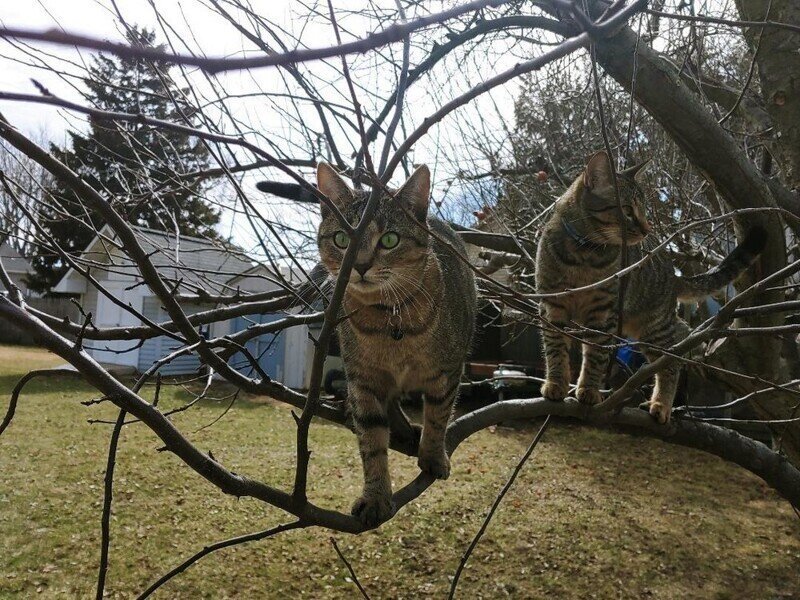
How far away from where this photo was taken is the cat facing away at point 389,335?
2.01 metres

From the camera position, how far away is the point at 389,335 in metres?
2.16

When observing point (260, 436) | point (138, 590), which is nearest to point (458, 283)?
point (138, 590)

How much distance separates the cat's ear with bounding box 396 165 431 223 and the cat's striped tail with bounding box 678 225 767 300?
5.85 feet

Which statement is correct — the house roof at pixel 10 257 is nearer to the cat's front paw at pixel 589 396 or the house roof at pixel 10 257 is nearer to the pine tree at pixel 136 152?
the pine tree at pixel 136 152

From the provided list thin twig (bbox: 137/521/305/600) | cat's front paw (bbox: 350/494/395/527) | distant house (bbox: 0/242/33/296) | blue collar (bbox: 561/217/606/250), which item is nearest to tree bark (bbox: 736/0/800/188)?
blue collar (bbox: 561/217/606/250)

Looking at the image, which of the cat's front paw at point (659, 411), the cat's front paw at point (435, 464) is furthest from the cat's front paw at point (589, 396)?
the cat's front paw at point (435, 464)

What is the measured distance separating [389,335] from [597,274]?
1351mm

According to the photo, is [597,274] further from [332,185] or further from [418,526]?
[418,526]

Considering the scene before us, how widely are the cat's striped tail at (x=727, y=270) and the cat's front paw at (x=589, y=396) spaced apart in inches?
37.6

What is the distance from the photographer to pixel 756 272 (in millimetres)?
2951

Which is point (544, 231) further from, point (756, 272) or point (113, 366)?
point (113, 366)

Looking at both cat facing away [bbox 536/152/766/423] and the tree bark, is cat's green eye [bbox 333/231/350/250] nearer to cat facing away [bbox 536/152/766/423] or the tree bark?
cat facing away [bbox 536/152/766/423]

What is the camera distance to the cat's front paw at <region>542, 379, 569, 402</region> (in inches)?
114

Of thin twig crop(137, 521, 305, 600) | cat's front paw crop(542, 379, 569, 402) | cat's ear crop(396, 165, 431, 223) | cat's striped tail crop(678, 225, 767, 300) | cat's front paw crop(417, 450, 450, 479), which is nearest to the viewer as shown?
thin twig crop(137, 521, 305, 600)
